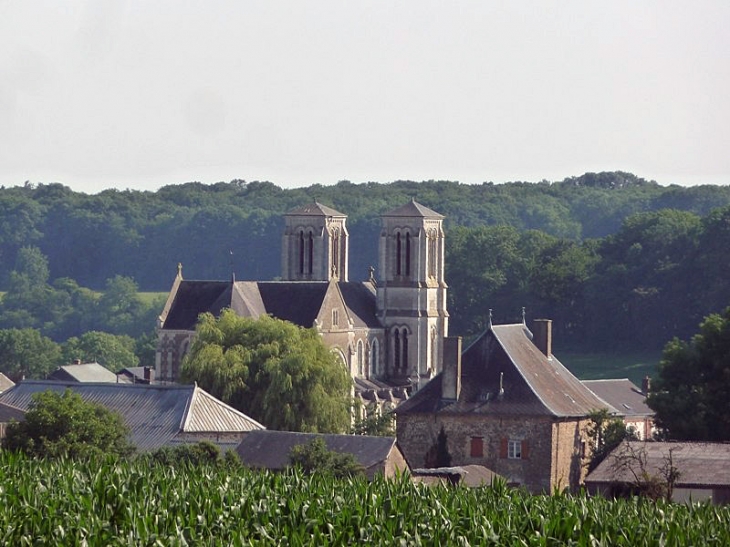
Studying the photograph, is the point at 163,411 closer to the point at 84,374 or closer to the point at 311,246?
the point at 311,246

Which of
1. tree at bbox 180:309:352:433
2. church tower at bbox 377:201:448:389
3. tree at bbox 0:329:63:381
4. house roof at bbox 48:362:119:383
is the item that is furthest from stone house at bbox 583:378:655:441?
tree at bbox 0:329:63:381

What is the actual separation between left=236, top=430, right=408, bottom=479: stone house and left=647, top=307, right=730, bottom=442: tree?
8.73 m

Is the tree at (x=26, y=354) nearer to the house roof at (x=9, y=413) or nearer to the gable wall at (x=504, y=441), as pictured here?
the house roof at (x=9, y=413)

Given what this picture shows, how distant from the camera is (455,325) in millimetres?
120312

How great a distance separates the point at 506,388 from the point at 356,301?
30.1m

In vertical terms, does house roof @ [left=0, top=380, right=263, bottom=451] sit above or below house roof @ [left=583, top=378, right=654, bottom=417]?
above

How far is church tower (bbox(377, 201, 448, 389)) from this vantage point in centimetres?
8819

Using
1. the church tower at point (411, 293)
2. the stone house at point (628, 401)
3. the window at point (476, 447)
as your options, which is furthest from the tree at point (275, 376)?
the church tower at point (411, 293)

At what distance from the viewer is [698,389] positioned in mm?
57312

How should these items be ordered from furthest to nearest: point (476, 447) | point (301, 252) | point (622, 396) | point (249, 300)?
1. point (301, 252)
2. point (249, 300)
3. point (622, 396)
4. point (476, 447)

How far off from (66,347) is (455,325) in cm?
2287

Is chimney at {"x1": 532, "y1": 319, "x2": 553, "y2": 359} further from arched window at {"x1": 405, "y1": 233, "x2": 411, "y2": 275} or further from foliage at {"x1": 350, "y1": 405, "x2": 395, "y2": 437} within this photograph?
arched window at {"x1": 405, "y1": 233, "x2": 411, "y2": 275}

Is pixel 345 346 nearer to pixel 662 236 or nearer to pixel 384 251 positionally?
pixel 384 251

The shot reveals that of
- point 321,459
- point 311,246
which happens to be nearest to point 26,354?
point 311,246
